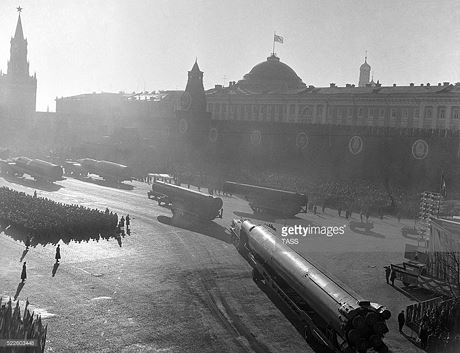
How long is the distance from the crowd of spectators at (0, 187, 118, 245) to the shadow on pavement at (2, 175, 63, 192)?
17.1 m

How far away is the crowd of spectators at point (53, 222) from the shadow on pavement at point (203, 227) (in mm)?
4999

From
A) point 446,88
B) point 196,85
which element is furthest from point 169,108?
point 446,88

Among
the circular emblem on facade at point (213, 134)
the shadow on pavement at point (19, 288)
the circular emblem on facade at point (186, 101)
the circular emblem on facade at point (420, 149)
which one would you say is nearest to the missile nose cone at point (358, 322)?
the shadow on pavement at point (19, 288)

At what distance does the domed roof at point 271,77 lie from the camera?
3839 inches

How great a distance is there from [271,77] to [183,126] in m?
25.5

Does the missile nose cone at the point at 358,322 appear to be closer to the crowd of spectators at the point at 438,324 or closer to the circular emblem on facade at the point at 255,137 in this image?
the crowd of spectators at the point at 438,324

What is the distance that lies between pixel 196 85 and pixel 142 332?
216 ft

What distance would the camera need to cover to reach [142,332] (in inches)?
744

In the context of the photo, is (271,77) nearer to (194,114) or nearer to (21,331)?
(194,114)

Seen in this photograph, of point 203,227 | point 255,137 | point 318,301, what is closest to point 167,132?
point 255,137

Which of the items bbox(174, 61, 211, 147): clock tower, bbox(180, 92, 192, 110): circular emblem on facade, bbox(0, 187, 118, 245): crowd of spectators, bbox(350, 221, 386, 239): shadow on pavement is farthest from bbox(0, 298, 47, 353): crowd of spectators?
bbox(180, 92, 192, 110): circular emblem on facade

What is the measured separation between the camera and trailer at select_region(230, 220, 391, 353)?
1661cm

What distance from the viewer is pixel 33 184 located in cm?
5784

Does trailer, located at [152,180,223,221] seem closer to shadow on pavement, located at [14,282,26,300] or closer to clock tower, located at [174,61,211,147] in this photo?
shadow on pavement, located at [14,282,26,300]
